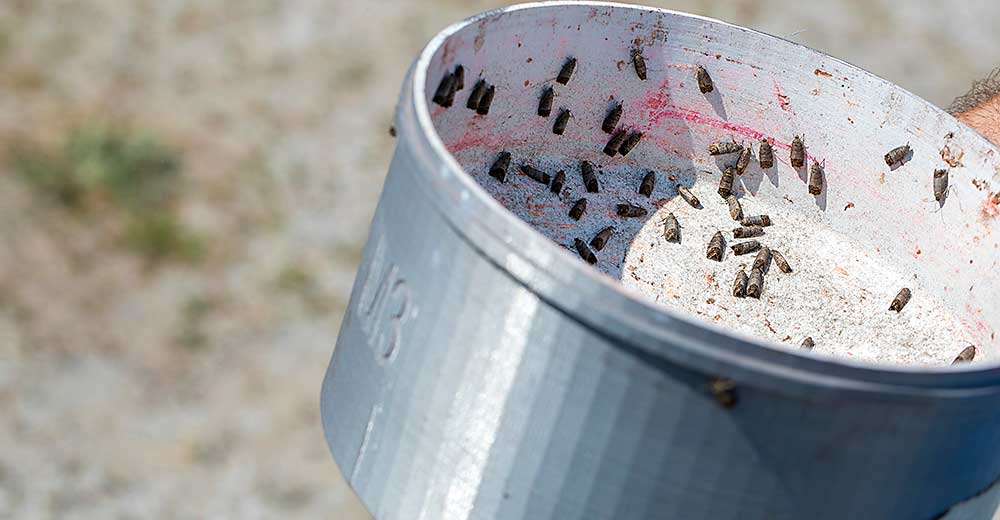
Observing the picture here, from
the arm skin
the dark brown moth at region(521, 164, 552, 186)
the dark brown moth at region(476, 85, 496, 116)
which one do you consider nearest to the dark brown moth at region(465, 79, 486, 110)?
the dark brown moth at region(476, 85, 496, 116)

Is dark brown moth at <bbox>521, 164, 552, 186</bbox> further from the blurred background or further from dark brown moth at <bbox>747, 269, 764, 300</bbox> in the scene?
the blurred background

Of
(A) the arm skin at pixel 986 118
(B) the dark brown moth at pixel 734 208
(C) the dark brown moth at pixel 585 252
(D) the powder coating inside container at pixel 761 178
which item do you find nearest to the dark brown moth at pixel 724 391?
(D) the powder coating inside container at pixel 761 178

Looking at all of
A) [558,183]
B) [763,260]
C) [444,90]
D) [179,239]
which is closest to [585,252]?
[558,183]

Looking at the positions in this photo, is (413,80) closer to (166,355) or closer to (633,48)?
(633,48)

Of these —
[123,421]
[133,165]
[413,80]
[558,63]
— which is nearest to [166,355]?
[123,421]

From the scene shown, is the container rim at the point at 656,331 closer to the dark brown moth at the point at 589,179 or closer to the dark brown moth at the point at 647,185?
the dark brown moth at the point at 589,179
